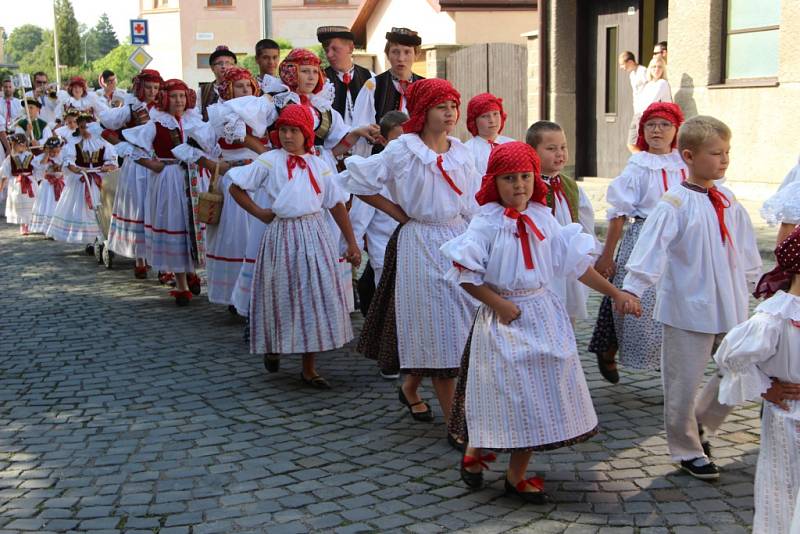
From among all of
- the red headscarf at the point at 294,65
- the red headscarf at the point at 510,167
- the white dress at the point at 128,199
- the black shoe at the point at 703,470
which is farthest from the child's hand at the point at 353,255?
the white dress at the point at 128,199

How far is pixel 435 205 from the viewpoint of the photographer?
576cm

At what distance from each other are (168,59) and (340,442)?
187 ft

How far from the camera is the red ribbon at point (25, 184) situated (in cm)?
1690

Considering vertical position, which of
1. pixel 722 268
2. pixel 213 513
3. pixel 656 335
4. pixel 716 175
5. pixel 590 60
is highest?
pixel 590 60

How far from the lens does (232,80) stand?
28.1ft

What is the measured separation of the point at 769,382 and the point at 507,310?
117 centimetres

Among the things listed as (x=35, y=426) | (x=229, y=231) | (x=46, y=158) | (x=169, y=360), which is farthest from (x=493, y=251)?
(x=46, y=158)

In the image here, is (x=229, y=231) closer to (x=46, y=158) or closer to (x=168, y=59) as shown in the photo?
(x=46, y=158)

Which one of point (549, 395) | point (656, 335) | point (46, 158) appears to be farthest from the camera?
point (46, 158)

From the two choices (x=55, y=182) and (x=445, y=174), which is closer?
(x=445, y=174)

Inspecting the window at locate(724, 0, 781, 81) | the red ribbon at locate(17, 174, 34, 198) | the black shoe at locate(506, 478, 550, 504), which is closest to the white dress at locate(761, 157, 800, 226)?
the black shoe at locate(506, 478, 550, 504)

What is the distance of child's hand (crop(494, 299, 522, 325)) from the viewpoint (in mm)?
4539

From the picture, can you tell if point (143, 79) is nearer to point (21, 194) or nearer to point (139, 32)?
point (21, 194)

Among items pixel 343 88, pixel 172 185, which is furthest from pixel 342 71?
pixel 172 185
